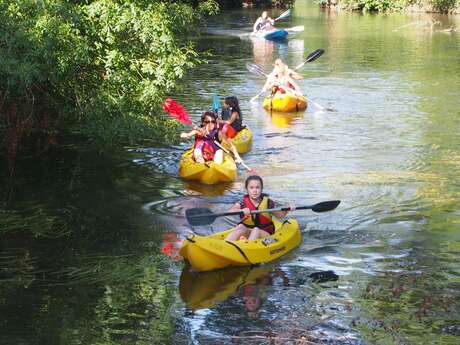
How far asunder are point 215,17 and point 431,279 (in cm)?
3998

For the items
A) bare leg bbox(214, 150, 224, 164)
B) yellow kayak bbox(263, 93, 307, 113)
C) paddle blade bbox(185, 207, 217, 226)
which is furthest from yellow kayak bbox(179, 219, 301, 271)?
yellow kayak bbox(263, 93, 307, 113)

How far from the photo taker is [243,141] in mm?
15086

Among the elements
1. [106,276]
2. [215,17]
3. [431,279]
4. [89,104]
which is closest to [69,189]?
[89,104]

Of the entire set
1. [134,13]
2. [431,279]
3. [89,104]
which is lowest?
[431,279]

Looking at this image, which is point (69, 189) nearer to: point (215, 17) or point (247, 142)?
point (247, 142)

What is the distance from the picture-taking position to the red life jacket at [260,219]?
9.57 m

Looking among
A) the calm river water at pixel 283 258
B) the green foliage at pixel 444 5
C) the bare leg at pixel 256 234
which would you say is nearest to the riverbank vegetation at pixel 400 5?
the green foliage at pixel 444 5

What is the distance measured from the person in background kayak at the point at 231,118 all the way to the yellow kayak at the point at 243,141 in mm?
81

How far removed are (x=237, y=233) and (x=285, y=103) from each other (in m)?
9.95

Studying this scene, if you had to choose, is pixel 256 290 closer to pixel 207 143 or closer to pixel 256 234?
pixel 256 234

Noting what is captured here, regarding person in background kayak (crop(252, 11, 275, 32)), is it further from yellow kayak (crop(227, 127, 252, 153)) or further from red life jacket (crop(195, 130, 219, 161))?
red life jacket (crop(195, 130, 219, 161))

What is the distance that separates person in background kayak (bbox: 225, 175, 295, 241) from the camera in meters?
9.51

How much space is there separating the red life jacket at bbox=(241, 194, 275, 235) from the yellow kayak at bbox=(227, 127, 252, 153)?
17.2 feet

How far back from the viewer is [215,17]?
4756 centimetres
